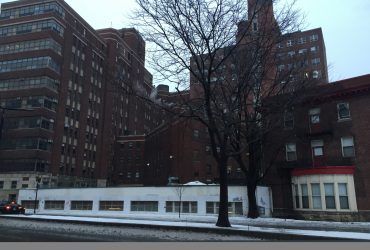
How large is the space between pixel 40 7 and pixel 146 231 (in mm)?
77931

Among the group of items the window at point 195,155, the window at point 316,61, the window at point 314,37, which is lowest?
the window at point 195,155

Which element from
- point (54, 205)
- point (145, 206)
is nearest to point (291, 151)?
point (145, 206)

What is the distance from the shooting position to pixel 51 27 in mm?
81125

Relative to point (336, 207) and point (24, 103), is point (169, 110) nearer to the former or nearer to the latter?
point (336, 207)

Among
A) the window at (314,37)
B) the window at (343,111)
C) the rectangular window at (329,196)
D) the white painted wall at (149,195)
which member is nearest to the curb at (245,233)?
the rectangular window at (329,196)

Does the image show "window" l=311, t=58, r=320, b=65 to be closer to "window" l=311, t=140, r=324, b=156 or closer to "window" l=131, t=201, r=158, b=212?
"window" l=311, t=140, r=324, b=156

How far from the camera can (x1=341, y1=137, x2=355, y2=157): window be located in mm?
31867

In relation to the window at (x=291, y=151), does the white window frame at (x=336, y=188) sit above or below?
below

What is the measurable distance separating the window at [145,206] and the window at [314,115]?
18421 millimetres

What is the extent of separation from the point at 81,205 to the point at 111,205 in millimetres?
4496

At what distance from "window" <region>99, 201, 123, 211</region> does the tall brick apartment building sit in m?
24.0

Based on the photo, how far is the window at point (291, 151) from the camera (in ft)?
116

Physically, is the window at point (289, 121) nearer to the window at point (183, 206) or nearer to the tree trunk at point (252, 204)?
the tree trunk at point (252, 204)

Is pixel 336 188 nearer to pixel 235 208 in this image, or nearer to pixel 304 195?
pixel 304 195
